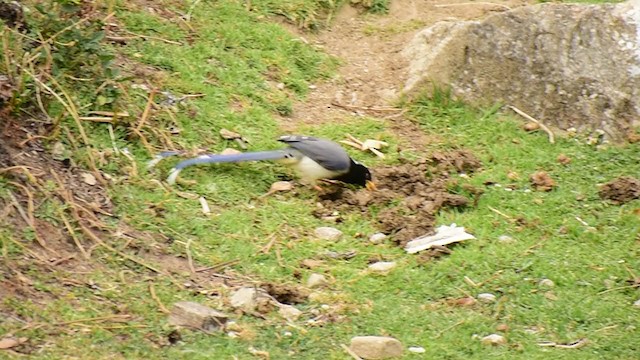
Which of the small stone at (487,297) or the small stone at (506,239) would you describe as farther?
the small stone at (506,239)

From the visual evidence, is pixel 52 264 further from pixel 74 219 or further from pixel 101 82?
pixel 101 82

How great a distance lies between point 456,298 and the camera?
18.1 ft

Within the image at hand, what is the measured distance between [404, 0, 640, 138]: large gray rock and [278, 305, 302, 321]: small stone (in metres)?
2.71

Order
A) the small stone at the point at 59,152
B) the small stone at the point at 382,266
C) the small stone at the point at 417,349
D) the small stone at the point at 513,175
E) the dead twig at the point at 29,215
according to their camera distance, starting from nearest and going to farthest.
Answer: the small stone at the point at 417,349 < the dead twig at the point at 29,215 < the small stone at the point at 382,266 < the small stone at the point at 59,152 < the small stone at the point at 513,175

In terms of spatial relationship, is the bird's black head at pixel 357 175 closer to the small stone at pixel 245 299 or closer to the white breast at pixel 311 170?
the white breast at pixel 311 170

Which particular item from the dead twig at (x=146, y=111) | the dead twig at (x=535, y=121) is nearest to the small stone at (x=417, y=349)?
the dead twig at (x=146, y=111)

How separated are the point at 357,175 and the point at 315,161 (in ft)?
0.82

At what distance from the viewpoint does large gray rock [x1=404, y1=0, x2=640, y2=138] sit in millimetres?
7234

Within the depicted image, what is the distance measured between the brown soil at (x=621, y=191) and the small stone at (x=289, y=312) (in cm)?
219

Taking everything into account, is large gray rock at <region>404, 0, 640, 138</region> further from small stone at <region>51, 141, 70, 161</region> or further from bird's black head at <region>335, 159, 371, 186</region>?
small stone at <region>51, 141, 70, 161</region>

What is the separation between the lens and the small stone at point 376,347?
486 cm

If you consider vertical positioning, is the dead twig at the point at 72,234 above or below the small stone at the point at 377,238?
above

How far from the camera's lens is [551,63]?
741 cm

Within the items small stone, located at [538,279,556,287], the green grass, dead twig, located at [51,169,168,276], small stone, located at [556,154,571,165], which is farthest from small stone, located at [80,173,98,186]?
small stone, located at [556,154,571,165]
